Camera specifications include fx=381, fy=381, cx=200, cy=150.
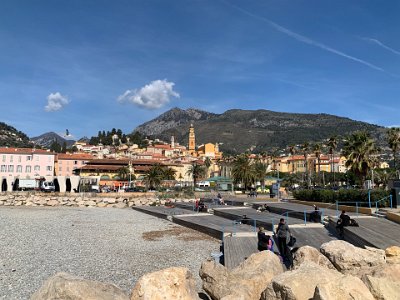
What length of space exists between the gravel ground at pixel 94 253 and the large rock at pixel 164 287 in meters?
5.07

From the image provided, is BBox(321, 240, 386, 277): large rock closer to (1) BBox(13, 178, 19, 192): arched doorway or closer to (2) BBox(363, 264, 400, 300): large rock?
(2) BBox(363, 264, 400, 300): large rock

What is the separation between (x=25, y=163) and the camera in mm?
99562

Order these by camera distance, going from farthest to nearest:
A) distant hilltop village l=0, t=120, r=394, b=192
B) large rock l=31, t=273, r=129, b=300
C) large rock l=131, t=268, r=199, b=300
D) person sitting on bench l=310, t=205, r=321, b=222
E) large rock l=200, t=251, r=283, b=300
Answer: distant hilltop village l=0, t=120, r=394, b=192, person sitting on bench l=310, t=205, r=321, b=222, large rock l=200, t=251, r=283, b=300, large rock l=131, t=268, r=199, b=300, large rock l=31, t=273, r=129, b=300

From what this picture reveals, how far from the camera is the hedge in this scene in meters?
26.5

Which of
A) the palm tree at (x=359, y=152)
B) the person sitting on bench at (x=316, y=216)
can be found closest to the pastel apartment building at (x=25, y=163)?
the palm tree at (x=359, y=152)

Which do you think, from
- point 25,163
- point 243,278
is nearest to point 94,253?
point 243,278

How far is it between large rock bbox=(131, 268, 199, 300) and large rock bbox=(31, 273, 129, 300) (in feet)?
1.13

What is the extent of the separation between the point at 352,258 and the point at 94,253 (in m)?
13.1

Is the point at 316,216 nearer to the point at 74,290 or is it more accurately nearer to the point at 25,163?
the point at 74,290

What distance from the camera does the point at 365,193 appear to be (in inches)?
1097

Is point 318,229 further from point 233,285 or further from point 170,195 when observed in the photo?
point 170,195

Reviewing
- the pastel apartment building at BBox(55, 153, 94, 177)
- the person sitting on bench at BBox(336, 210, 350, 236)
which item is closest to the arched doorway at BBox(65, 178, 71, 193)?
the pastel apartment building at BBox(55, 153, 94, 177)

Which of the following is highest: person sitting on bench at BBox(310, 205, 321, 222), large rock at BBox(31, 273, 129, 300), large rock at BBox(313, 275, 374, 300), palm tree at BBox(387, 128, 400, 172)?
palm tree at BBox(387, 128, 400, 172)

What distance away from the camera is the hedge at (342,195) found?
86.9ft
